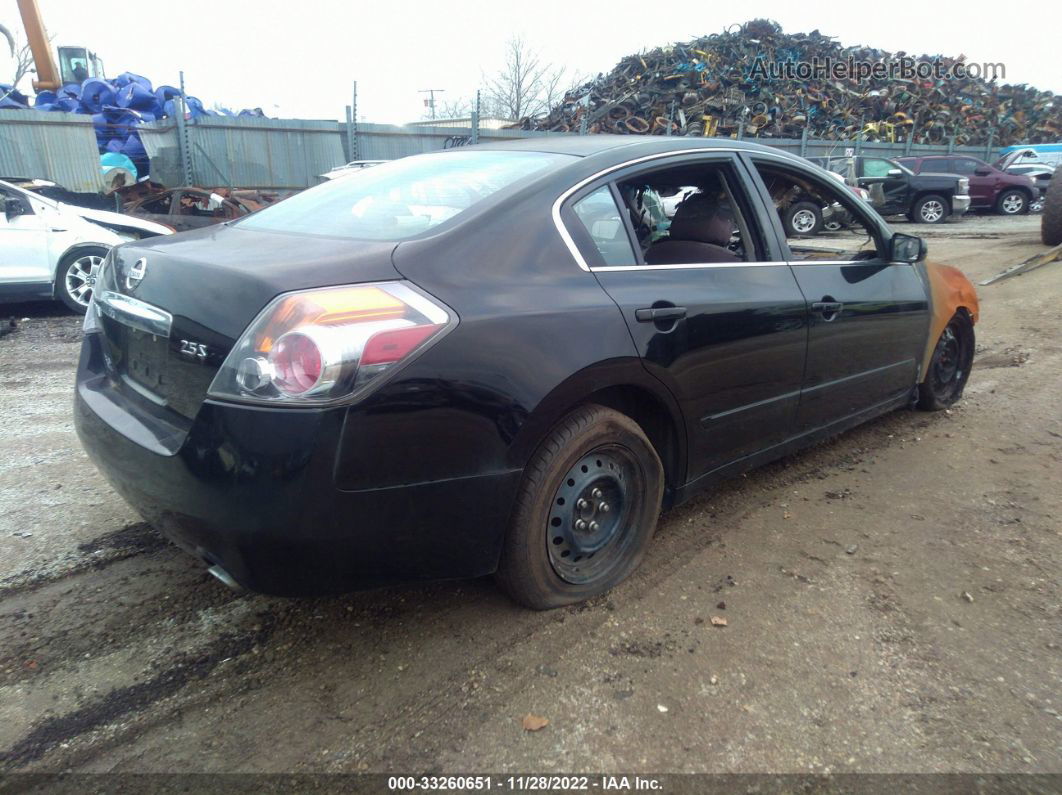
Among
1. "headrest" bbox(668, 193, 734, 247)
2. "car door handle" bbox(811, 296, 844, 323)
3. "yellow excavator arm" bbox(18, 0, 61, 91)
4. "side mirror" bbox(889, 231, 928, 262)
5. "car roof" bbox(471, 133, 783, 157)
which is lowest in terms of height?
"car door handle" bbox(811, 296, 844, 323)

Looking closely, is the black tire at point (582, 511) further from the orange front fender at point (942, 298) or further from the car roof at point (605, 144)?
the orange front fender at point (942, 298)

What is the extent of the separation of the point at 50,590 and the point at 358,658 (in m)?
1.22

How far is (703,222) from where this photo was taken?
3326 millimetres

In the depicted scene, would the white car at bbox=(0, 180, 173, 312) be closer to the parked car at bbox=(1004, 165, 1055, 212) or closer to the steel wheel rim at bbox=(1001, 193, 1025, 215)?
the steel wheel rim at bbox=(1001, 193, 1025, 215)

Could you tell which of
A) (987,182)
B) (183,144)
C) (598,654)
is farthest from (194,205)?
(987,182)

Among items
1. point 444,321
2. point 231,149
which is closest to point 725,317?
point 444,321

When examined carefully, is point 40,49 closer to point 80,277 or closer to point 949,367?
point 80,277

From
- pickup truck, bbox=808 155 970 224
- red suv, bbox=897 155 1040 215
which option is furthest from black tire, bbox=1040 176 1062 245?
red suv, bbox=897 155 1040 215

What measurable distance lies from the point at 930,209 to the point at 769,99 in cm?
1032

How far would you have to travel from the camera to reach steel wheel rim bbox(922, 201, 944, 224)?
60.7 ft

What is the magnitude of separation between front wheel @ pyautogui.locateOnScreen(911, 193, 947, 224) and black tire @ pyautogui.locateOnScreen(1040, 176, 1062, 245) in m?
7.22

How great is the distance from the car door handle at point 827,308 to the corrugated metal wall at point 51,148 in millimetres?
16353

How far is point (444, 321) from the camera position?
6.86ft

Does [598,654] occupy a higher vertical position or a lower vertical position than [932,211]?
higher
